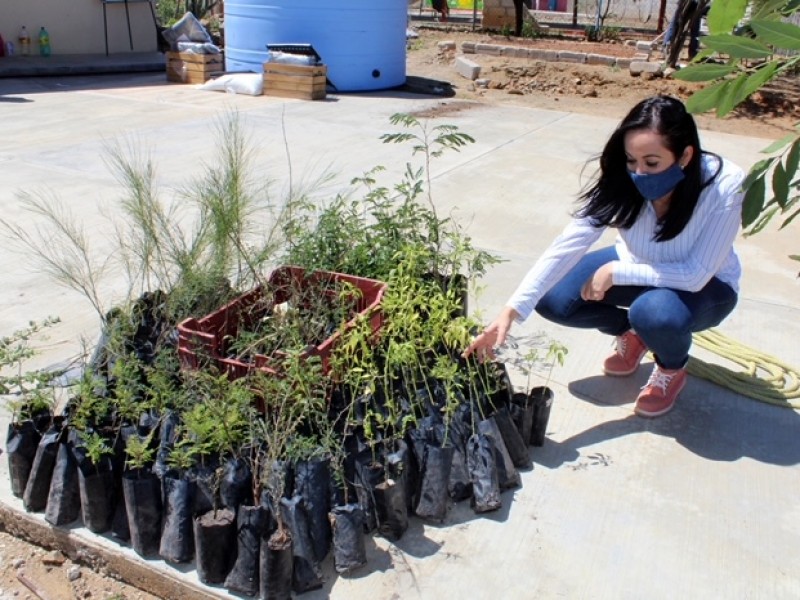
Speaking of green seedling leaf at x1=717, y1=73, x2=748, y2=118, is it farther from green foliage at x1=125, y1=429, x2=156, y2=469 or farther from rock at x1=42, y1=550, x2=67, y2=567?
rock at x1=42, y1=550, x2=67, y2=567

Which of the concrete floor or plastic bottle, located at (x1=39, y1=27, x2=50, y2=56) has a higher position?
plastic bottle, located at (x1=39, y1=27, x2=50, y2=56)

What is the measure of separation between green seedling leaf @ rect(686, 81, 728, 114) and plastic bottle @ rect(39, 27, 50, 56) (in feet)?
48.5

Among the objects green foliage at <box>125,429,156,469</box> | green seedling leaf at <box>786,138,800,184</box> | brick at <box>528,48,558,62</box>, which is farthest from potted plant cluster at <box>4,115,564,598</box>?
brick at <box>528,48,558,62</box>

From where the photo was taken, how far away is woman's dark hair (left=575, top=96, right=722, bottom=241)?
272 cm

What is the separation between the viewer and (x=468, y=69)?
13273 millimetres

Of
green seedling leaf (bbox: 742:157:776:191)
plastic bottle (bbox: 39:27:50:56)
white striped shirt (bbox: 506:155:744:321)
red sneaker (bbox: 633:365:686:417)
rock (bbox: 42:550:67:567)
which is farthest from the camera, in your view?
plastic bottle (bbox: 39:27:50:56)

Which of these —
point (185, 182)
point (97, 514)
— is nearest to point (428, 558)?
point (97, 514)

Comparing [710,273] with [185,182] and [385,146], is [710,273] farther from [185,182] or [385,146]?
[385,146]

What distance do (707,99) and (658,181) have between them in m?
1.70

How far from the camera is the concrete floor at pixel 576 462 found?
7.66 ft

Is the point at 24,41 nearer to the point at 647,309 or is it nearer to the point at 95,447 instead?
the point at 95,447

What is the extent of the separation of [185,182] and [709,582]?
15.6 feet

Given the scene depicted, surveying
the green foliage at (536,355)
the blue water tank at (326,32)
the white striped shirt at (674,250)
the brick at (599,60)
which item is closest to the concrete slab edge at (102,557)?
the white striped shirt at (674,250)

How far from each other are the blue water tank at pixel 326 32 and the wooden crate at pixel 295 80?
799mm
